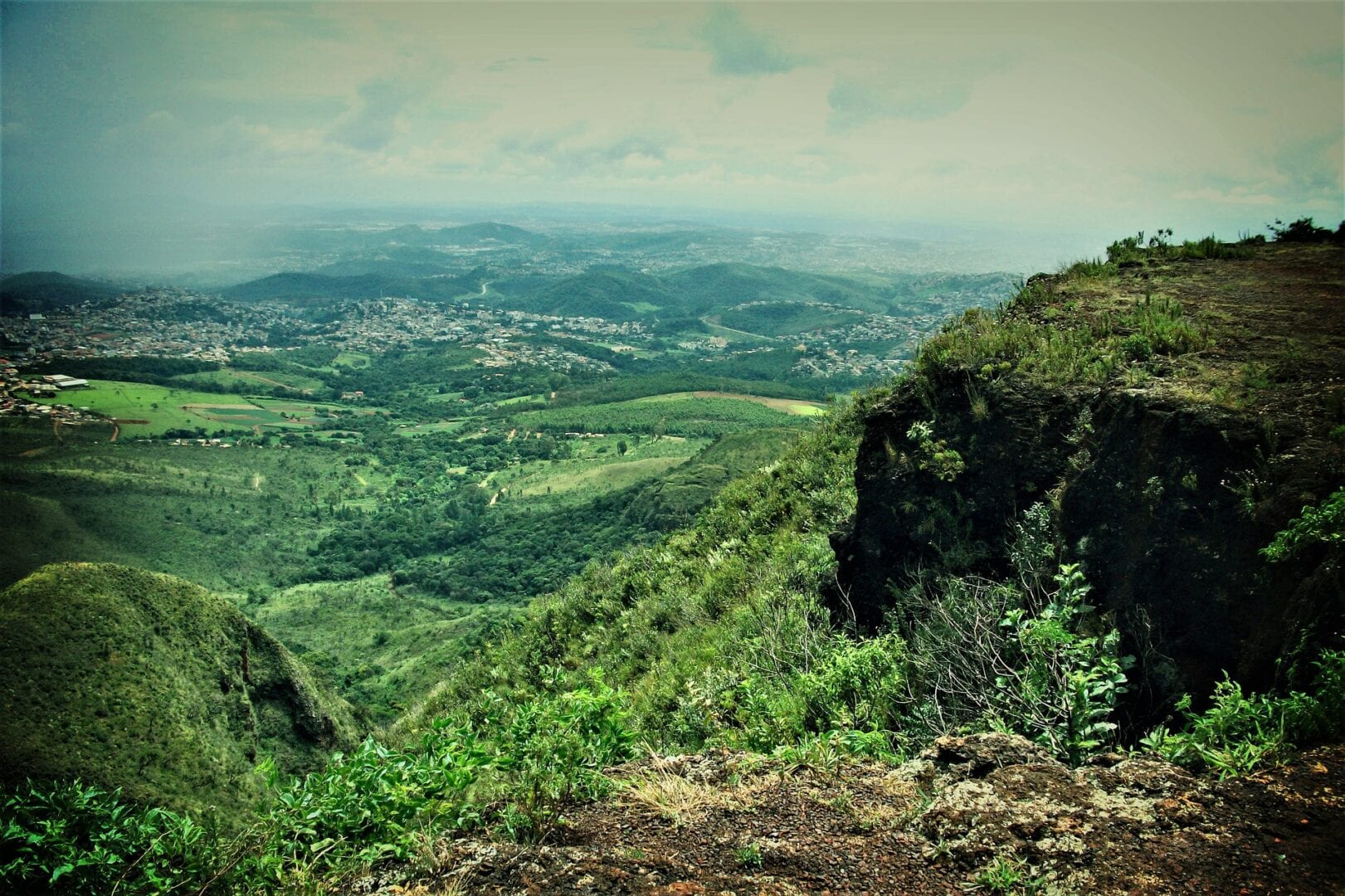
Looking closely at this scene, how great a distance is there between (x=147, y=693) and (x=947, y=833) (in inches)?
680

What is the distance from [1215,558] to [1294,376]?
72.0 inches

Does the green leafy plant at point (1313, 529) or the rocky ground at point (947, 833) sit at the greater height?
the green leafy plant at point (1313, 529)

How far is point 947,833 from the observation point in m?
3.25

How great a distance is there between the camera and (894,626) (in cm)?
608

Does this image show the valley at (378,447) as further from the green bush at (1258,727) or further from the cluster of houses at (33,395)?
the green bush at (1258,727)

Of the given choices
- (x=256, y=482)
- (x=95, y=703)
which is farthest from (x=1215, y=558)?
(x=256, y=482)

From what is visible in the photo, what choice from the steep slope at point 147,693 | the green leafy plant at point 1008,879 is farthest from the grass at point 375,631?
the green leafy plant at point 1008,879

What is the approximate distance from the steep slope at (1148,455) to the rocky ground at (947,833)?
40.1 inches

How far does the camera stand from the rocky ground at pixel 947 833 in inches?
106

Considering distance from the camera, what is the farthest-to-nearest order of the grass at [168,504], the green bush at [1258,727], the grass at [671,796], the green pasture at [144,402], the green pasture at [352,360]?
the green pasture at [352,360]
the green pasture at [144,402]
the grass at [168,504]
the grass at [671,796]
the green bush at [1258,727]

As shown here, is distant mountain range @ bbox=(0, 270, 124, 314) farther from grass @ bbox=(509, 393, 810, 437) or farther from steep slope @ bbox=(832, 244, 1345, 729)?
steep slope @ bbox=(832, 244, 1345, 729)

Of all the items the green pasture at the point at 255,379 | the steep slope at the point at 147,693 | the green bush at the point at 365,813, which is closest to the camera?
the green bush at the point at 365,813

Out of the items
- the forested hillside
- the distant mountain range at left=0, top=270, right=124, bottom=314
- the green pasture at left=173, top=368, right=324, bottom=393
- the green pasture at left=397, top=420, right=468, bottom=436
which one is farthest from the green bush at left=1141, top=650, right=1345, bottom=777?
the green pasture at left=173, top=368, right=324, bottom=393

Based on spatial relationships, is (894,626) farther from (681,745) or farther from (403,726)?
(403,726)
